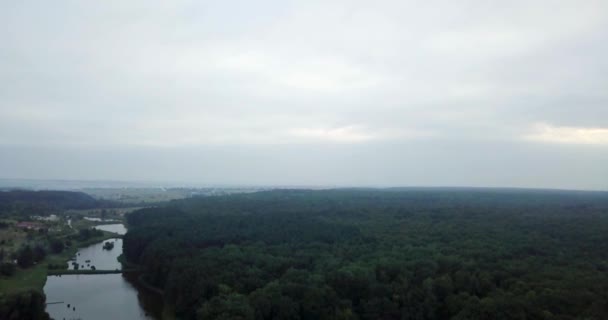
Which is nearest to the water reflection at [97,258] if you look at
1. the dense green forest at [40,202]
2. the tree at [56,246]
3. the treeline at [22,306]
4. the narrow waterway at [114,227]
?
the tree at [56,246]

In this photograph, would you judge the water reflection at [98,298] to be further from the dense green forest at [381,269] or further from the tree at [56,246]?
the tree at [56,246]

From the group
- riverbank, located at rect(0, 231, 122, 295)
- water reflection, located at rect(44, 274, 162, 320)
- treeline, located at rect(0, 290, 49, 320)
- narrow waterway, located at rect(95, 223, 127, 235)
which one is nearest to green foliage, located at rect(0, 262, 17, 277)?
riverbank, located at rect(0, 231, 122, 295)

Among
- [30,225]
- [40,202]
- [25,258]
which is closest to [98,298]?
[25,258]

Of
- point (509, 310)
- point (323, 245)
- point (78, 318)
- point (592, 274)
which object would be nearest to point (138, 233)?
point (78, 318)

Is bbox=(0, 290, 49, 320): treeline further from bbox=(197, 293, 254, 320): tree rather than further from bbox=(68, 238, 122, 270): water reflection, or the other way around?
bbox=(68, 238, 122, 270): water reflection

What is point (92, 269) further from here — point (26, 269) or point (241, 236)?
point (241, 236)

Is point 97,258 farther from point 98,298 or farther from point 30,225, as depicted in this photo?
point 30,225
